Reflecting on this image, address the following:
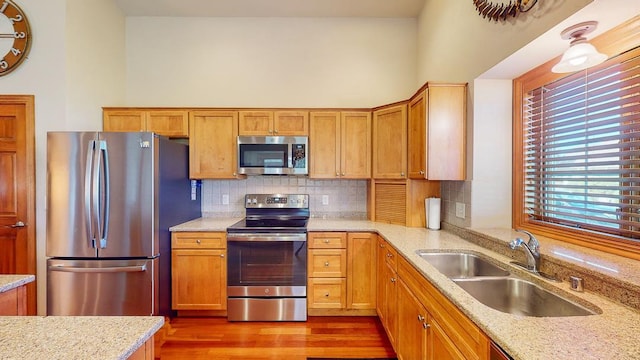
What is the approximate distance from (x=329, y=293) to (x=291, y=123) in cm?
179

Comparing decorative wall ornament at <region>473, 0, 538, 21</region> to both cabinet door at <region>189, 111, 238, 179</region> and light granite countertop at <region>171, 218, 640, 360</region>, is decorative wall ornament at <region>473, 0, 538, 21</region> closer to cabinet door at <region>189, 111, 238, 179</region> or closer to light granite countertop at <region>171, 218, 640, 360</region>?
light granite countertop at <region>171, 218, 640, 360</region>

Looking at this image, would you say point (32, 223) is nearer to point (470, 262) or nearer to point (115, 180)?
point (115, 180)

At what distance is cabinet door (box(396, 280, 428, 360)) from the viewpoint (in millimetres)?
1503

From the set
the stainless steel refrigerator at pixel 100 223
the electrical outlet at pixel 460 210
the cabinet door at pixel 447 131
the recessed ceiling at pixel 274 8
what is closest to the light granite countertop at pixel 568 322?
the electrical outlet at pixel 460 210

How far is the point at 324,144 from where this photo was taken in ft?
10.0

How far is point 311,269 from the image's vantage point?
2.71m

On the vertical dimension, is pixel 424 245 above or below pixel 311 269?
above

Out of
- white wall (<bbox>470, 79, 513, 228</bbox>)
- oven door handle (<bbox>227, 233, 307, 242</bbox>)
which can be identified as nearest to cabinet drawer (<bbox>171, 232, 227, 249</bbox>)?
A: oven door handle (<bbox>227, 233, 307, 242</bbox>)

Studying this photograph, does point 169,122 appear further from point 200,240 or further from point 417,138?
point 417,138

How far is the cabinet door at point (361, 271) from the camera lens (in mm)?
2715

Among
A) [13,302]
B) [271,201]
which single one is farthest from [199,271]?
[13,302]

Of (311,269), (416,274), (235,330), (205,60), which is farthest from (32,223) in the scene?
(416,274)

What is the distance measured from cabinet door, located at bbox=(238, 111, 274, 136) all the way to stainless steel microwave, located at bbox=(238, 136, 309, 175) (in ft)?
0.26

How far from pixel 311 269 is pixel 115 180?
73.9 inches
